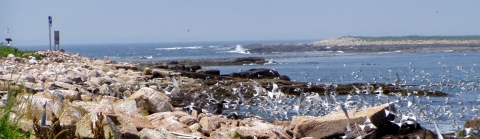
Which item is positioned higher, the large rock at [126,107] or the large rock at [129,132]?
the large rock at [126,107]

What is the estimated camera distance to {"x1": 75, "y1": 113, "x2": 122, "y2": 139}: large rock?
806 centimetres

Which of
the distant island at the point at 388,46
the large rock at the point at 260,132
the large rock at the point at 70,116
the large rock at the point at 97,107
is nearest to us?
the large rock at the point at 70,116

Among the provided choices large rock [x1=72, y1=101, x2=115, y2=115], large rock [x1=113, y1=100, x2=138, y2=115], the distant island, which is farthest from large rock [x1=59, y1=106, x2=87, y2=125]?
the distant island

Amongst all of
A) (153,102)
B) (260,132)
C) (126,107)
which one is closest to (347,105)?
(260,132)

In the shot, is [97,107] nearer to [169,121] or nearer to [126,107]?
[126,107]

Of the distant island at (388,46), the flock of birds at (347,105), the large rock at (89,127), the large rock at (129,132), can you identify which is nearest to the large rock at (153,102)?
the flock of birds at (347,105)

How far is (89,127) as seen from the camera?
835 centimetres

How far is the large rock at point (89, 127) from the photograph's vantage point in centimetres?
806

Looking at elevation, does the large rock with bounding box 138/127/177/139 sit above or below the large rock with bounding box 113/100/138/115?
below

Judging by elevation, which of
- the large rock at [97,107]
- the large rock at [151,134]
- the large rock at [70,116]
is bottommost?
the large rock at [151,134]

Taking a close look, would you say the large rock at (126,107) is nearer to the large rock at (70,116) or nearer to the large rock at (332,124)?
the large rock at (70,116)

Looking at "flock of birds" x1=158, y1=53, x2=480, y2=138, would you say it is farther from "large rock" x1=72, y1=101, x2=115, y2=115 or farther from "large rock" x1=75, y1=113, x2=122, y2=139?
"large rock" x1=75, y1=113, x2=122, y2=139

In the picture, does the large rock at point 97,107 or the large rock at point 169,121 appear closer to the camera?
the large rock at point 169,121

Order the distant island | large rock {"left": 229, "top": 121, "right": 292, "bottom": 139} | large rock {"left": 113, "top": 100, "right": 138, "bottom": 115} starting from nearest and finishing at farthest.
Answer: large rock {"left": 229, "top": 121, "right": 292, "bottom": 139} < large rock {"left": 113, "top": 100, "right": 138, "bottom": 115} < the distant island
